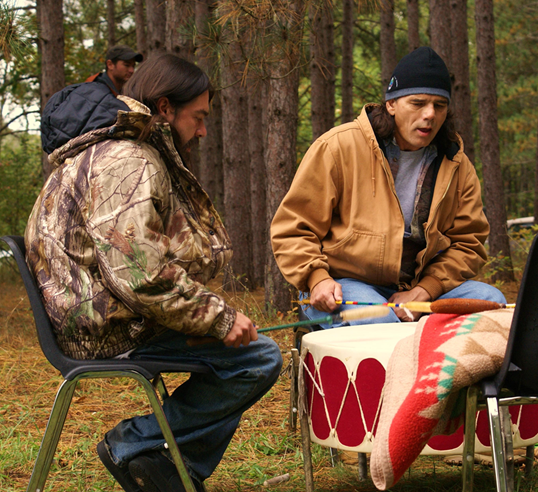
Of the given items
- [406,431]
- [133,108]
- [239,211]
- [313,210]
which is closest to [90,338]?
[133,108]

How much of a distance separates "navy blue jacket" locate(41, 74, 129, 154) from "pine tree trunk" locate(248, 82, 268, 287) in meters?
6.73

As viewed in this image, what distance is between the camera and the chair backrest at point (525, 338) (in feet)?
6.09

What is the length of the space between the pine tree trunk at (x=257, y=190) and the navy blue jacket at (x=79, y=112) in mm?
6726

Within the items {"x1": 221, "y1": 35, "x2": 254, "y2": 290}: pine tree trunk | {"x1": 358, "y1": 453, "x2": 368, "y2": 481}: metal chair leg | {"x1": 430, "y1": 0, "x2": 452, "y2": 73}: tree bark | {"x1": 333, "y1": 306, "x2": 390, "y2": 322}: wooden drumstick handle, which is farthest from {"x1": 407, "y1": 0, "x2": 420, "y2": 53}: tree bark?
{"x1": 358, "y1": 453, "x2": 368, "y2": 481}: metal chair leg

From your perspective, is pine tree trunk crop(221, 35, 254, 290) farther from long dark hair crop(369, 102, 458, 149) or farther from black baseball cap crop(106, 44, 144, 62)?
long dark hair crop(369, 102, 458, 149)

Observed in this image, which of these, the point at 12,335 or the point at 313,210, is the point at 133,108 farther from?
the point at 12,335

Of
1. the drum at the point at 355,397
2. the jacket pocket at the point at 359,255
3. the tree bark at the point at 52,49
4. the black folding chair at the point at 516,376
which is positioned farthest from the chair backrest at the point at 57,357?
the tree bark at the point at 52,49

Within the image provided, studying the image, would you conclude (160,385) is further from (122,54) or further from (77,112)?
(122,54)

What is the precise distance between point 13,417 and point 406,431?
9.36 ft

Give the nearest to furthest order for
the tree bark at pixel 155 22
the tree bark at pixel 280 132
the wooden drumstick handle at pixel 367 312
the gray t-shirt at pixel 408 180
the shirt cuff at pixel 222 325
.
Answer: the shirt cuff at pixel 222 325 → the wooden drumstick handle at pixel 367 312 → the gray t-shirt at pixel 408 180 → the tree bark at pixel 280 132 → the tree bark at pixel 155 22

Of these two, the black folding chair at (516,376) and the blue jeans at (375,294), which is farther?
the blue jeans at (375,294)

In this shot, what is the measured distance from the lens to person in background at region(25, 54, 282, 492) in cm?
208

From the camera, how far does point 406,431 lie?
1.94 m

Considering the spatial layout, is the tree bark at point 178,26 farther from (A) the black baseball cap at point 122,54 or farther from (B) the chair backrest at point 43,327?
(B) the chair backrest at point 43,327
